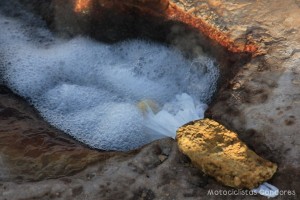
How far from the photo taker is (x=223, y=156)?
216 centimetres

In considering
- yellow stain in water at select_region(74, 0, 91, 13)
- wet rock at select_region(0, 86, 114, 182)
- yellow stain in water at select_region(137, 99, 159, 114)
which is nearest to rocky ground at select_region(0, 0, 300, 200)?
wet rock at select_region(0, 86, 114, 182)

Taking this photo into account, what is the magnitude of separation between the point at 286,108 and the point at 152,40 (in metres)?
1.70

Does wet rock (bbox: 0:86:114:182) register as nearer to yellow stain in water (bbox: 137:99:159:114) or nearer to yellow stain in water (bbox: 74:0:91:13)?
yellow stain in water (bbox: 137:99:159:114)

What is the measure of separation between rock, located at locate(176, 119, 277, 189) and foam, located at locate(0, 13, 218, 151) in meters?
0.55

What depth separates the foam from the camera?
3.04 metres

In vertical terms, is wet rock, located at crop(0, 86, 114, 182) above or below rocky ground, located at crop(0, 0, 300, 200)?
below

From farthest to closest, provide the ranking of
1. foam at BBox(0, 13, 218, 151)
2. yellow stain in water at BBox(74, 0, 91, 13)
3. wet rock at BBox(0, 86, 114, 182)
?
yellow stain in water at BBox(74, 0, 91, 13)
foam at BBox(0, 13, 218, 151)
wet rock at BBox(0, 86, 114, 182)

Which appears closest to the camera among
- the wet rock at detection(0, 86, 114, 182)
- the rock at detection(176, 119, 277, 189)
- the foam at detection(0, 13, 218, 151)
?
the rock at detection(176, 119, 277, 189)

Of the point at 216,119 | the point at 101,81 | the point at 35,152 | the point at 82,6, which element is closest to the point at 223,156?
the point at 216,119

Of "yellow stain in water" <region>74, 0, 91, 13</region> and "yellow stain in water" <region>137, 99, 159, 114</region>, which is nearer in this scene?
"yellow stain in water" <region>137, 99, 159, 114</region>

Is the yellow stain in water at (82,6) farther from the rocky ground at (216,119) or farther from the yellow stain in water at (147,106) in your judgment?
the yellow stain in water at (147,106)

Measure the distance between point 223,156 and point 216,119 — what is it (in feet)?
1.46

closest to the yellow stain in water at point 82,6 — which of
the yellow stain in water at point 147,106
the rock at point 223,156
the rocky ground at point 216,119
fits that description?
the rocky ground at point 216,119

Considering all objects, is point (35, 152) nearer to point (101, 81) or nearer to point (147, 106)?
point (147, 106)
